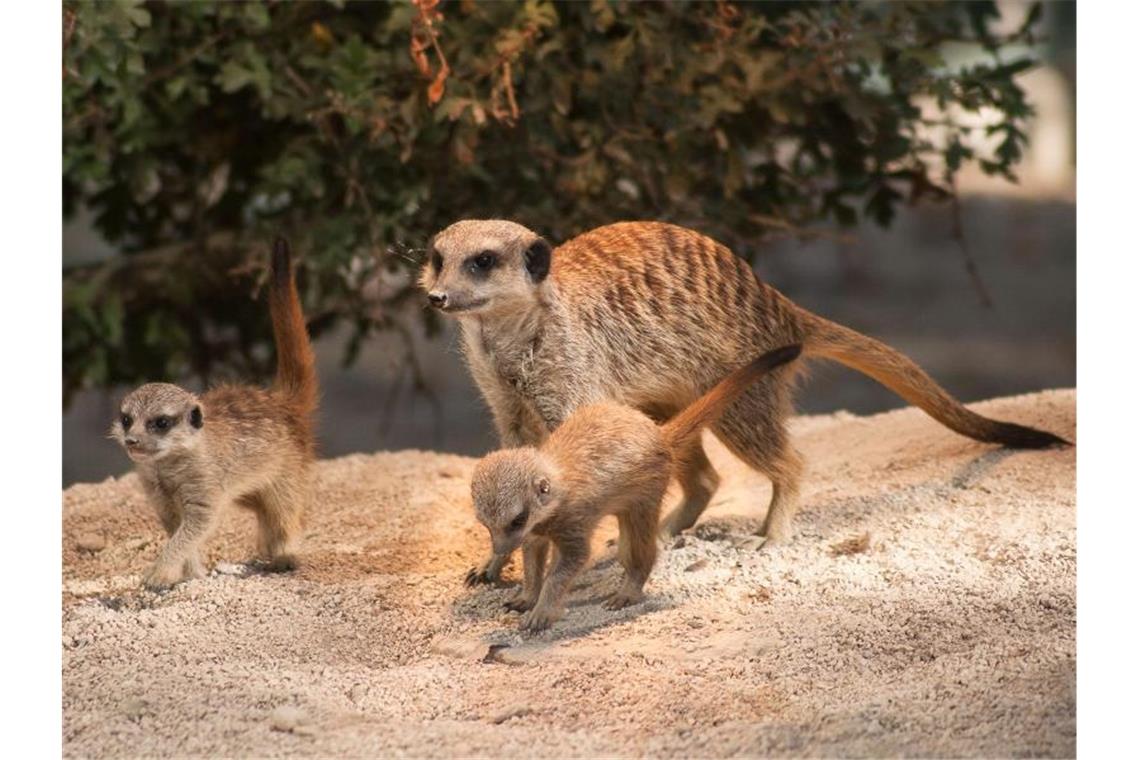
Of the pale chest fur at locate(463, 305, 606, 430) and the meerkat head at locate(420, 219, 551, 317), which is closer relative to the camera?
the meerkat head at locate(420, 219, 551, 317)

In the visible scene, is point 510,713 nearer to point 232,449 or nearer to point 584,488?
point 584,488

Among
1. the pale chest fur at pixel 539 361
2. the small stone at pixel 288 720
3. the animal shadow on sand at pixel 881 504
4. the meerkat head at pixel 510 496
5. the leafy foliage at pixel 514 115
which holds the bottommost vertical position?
the small stone at pixel 288 720

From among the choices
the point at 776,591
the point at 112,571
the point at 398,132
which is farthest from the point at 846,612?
the point at 398,132

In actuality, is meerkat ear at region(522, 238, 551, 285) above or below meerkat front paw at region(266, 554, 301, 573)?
above

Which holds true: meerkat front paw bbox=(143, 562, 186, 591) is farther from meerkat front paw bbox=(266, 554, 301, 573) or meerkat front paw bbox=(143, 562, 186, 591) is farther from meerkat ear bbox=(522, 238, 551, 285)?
meerkat ear bbox=(522, 238, 551, 285)

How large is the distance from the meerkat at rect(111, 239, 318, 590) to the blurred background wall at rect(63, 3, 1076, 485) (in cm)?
95

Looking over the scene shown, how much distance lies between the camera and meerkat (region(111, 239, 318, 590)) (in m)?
2.64

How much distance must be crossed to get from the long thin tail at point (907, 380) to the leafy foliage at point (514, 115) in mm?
723

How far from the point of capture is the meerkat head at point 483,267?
2.49 metres

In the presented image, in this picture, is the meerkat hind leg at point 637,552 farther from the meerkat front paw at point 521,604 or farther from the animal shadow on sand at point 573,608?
the meerkat front paw at point 521,604

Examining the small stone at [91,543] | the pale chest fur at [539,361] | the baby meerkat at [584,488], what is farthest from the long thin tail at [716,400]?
the small stone at [91,543]

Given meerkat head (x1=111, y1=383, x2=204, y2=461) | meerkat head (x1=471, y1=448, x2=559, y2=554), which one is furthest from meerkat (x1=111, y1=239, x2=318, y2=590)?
meerkat head (x1=471, y1=448, x2=559, y2=554)

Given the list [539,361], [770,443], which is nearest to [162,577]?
[539,361]

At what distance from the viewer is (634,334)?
113 inches
